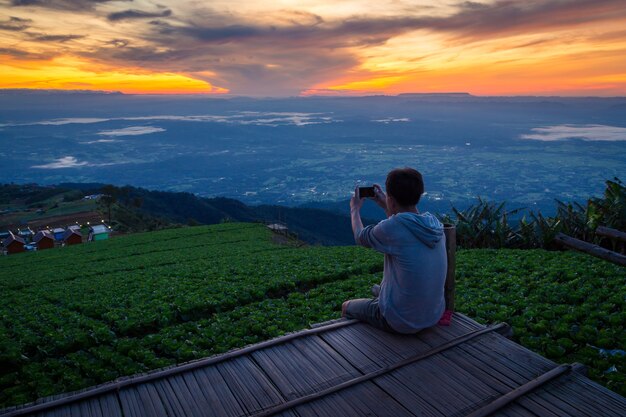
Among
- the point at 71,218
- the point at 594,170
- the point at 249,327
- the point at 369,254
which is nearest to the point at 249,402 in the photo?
the point at 249,327

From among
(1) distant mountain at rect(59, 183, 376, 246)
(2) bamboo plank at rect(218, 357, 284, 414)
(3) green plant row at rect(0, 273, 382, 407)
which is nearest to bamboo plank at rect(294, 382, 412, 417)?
(2) bamboo plank at rect(218, 357, 284, 414)

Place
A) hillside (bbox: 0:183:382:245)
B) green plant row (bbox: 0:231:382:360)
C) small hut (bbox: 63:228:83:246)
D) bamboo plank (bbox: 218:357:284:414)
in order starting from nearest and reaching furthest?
bamboo plank (bbox: 218:357:284:414)
green plant row (bbox: 0:231:382:360)
small hut (bbox: 63:228:83:246)
hillside (bbox: 0:183:382:245)

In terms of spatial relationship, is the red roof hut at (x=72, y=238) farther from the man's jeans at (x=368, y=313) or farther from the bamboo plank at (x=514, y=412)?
the bamboo plank at (x=514, y=412)

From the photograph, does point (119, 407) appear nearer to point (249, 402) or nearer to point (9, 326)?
point (249, 402)

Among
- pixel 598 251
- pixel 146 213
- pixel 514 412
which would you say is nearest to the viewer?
pixel 514 412

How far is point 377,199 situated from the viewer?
587 cm

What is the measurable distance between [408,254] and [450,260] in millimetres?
1553

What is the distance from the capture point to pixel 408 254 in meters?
4.84

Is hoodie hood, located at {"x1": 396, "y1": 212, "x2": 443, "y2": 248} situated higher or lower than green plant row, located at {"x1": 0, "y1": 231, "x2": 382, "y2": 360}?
higher

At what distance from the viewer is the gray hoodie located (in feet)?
15.8

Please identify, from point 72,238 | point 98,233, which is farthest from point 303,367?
point 98,233

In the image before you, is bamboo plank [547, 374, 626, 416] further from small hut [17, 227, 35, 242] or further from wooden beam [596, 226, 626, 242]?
small hut [17, 227, 35, 242]

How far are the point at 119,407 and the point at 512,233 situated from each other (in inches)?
729

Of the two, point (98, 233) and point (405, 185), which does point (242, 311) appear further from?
point (98, 233)
